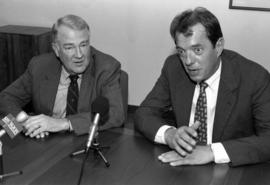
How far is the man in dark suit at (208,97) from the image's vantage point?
205 cm

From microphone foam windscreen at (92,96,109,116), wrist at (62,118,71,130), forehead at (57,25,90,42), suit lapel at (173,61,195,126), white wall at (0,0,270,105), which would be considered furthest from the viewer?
white wall at (0,0,270,105)

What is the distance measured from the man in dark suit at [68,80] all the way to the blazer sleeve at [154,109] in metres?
0.15

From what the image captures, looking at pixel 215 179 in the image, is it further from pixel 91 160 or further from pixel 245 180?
pixel 91 160

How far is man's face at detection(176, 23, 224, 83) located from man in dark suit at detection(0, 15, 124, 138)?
52cm

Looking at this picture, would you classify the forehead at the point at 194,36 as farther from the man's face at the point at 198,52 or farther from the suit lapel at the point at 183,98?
the suit lapel at the point at 183,98

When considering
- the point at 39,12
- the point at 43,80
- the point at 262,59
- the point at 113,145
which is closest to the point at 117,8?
the point at 39,12

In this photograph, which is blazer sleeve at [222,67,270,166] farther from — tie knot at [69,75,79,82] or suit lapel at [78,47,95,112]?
tie knot at [69,75,79,82]

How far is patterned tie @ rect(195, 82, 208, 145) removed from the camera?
7.58 feet

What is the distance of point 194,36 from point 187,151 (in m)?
0.61

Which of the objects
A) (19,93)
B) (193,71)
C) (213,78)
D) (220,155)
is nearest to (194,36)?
(193,71)

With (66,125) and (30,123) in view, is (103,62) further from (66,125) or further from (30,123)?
(30,123)

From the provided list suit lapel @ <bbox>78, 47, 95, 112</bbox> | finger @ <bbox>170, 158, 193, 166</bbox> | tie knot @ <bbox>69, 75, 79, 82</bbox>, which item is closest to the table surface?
finger @ <bbox>170, 158, 193, 166</bbox>

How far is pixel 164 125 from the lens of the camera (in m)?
2.19

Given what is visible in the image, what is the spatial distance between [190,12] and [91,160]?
94 centimetres
